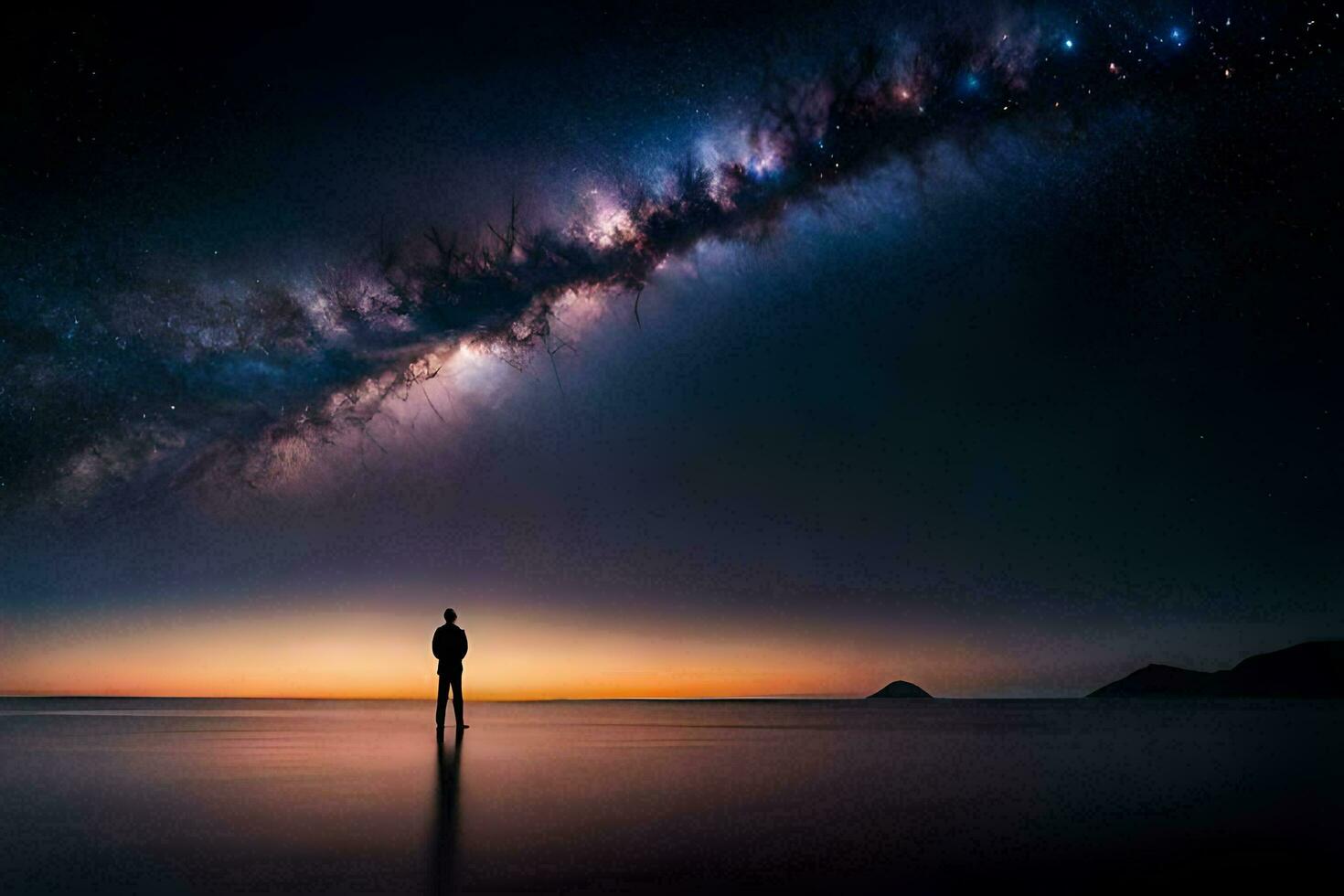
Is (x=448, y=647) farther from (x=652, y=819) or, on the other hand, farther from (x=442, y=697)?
(x=652, y=819)

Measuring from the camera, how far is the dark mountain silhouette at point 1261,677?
12438 centimetres

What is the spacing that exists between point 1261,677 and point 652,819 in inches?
6329

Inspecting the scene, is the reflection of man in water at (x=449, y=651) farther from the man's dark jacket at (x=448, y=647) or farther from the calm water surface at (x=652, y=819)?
the calm water surface at (x=652, y=819)

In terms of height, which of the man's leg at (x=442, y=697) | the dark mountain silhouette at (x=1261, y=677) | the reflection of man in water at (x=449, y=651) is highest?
the reflection of man in water at (x=449, y=651)

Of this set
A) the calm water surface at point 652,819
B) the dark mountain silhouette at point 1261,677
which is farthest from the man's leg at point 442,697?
the dark mountain silhouette at point 1261,677

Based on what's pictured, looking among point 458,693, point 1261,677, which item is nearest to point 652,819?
point 458,693

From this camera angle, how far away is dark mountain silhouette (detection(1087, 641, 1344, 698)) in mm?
124375

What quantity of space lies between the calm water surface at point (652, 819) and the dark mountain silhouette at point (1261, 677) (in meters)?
128

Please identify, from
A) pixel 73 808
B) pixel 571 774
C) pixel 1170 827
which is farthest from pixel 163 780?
pixel 1170 827

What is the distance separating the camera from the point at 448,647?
15047 millimetres

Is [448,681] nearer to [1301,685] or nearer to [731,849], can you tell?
[731,849]

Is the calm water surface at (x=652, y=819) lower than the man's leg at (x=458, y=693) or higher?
lower

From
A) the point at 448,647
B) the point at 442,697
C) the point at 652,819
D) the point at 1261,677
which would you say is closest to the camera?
the point at 652,819

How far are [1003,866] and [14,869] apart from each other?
4.98 m
